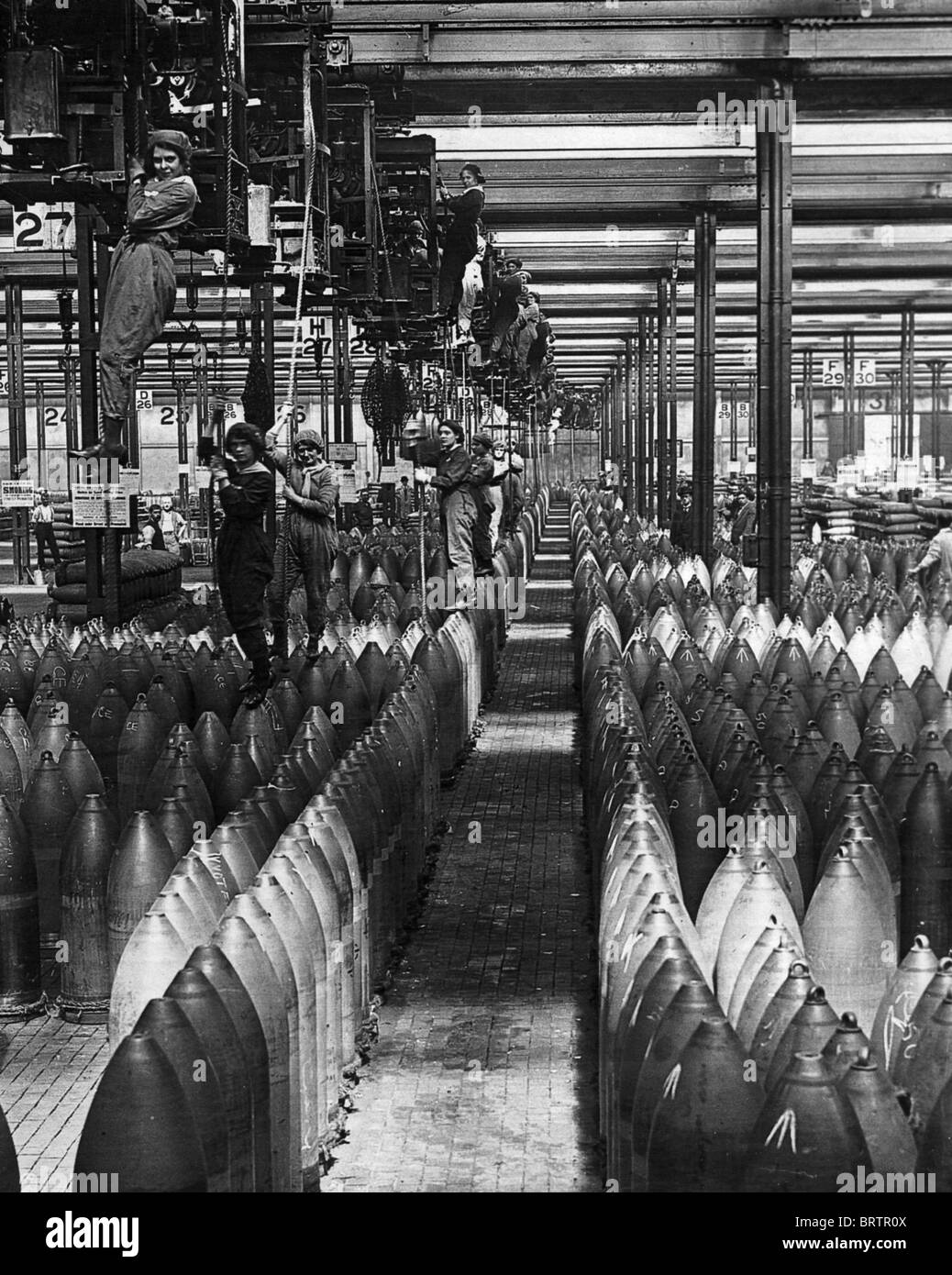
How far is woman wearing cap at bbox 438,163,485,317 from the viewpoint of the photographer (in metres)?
12.3

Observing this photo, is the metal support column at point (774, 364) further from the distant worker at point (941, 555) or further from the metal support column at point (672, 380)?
the metal support column at point (672, 380)

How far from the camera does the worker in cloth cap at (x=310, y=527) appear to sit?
11.0 m

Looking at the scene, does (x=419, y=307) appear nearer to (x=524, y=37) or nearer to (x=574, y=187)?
(x=524, y=37)

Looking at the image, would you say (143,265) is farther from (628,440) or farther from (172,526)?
(628,440)

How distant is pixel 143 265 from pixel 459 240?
5.76 m

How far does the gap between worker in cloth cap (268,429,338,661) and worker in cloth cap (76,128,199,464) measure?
349cm

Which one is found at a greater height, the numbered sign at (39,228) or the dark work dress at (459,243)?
the dark work dress at (459,243)

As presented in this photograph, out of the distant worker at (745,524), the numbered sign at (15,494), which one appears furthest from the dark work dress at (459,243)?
the distant worker at (745,524)

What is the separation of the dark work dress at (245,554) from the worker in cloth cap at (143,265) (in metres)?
1.06

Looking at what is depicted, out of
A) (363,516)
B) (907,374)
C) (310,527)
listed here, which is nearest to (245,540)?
(310,527)

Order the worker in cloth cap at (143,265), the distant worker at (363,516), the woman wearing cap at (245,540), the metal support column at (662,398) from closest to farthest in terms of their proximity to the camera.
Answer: the worker in cloth cap at (143,265)
the woman wearing cap at (245,540)
the distant worker at (363,516)
the metal support column at (662,398)

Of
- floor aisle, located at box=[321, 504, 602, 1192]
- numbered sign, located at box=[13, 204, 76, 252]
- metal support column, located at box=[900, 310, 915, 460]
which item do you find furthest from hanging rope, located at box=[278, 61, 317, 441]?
metal support column, located at box=[900, 310, 915, 460]

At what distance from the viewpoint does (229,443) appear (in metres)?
8.59

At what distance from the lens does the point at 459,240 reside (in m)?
12.4
